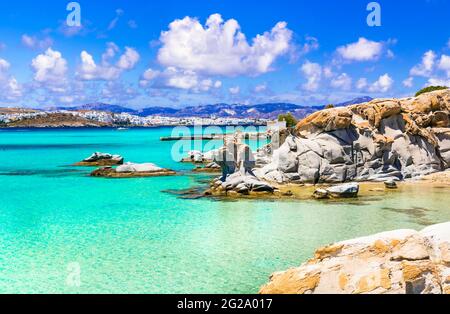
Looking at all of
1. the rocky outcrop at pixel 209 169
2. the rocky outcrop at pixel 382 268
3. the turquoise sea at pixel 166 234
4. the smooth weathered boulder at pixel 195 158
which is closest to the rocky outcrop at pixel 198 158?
the smooth weathered boulder at pixel 195 158

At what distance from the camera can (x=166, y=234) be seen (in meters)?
24.0

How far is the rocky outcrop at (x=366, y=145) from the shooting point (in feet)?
137

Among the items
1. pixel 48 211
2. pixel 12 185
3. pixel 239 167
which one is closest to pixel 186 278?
pixel 48 211

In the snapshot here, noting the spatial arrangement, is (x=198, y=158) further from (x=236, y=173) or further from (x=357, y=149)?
(x=357, y=149)

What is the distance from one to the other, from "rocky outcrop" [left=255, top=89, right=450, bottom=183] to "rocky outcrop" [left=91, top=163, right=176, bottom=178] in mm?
11204

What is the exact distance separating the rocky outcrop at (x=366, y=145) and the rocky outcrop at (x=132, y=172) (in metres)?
11.2

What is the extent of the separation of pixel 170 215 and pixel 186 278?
11.7 metres

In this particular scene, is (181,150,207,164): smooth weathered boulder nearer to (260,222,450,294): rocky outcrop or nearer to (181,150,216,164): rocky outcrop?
(181,150,216,164): rocky outcrop

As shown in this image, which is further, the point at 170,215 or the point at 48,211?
the point at 48,211

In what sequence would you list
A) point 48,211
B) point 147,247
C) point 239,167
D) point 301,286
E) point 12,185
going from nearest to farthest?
1. point 301,286
2. point 147,247
3. point 48,211
4. point 239,167
5. point 12,185

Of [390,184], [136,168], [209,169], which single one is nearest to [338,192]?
[390,184]
